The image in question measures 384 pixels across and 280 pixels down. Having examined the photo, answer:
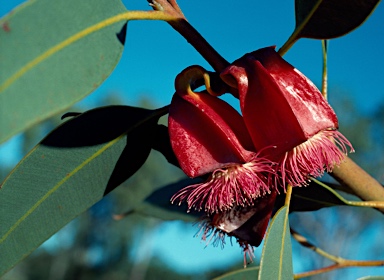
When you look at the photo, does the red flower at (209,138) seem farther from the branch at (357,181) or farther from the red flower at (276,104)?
the branch at (357,181)

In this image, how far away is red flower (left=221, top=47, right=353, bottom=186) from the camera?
2.20ft

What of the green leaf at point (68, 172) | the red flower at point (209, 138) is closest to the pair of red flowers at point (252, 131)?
the red flower at point (209, 138)

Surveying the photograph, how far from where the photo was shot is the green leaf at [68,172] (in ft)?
2.68

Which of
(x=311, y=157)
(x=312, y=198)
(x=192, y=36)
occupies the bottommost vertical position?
(x=312, y=198)

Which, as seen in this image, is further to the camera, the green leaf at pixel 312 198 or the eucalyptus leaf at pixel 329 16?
the green leaf at pixel 312 198

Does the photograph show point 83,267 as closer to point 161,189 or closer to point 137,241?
point 137,241

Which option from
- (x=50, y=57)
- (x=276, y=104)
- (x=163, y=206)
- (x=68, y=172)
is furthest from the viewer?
(x=163, y=206)

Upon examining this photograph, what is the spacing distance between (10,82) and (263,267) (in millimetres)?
382

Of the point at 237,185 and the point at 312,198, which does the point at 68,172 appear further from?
the point at 312,198

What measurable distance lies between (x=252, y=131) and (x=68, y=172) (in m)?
0.31

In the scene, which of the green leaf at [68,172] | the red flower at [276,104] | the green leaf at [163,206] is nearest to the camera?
the red flower at [276,104]

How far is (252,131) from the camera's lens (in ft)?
2.25

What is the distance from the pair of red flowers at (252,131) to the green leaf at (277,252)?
0.14 ft

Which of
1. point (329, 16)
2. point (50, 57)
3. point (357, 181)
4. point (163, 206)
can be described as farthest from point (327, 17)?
point (163, 206)
